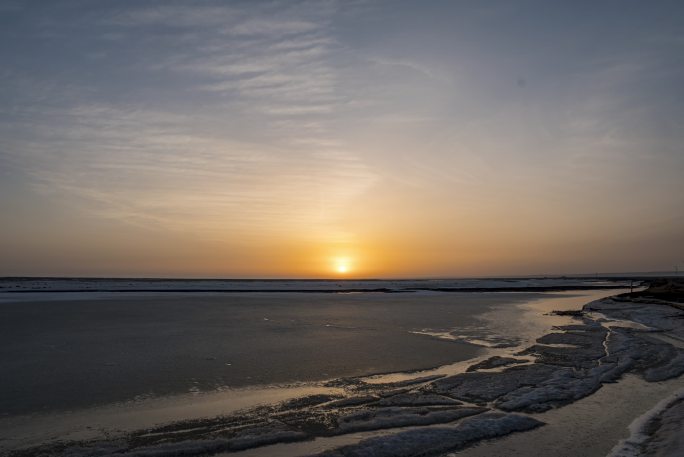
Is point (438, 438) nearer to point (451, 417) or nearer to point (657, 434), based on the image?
point (451, 417)

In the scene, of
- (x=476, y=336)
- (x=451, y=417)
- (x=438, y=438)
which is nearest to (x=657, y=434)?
(x=451, y=417)

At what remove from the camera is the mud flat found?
826 cm

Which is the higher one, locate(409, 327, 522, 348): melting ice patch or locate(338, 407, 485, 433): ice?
locate(338, 407, 485, 433): ice

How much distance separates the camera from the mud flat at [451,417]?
8.26 m

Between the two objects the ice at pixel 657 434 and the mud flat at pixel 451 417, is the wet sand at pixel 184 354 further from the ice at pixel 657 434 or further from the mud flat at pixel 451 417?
the ice at pixel 657 434

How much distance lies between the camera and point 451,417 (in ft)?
32.9

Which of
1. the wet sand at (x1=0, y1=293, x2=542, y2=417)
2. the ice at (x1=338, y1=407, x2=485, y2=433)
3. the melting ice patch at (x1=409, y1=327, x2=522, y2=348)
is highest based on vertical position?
the wet sand at (x1=0, y1=293, x2=542, y2=417)

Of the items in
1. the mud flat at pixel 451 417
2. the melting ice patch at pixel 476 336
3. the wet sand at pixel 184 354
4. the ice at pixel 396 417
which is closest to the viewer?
the mud flat at pixel 451 417

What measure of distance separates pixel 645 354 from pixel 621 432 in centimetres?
937

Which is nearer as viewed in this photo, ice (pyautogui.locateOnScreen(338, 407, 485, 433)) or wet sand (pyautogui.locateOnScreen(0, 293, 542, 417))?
ice (pyautogui.locateOnScreen(338, 407, 485, 433))

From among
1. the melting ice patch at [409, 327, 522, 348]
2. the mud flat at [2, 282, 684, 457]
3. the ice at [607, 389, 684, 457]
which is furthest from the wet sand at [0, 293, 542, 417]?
the ice at [607, 389, 684, 457]

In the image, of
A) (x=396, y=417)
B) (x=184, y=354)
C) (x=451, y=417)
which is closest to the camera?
(x=396, y=417)

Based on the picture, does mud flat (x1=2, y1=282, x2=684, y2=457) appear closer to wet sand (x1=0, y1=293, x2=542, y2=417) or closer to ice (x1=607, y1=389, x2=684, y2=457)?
ice (x1=607, y1=389, x2=684, y2=457)

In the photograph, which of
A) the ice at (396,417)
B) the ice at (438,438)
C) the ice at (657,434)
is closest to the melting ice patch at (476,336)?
the ice at (657,434)
